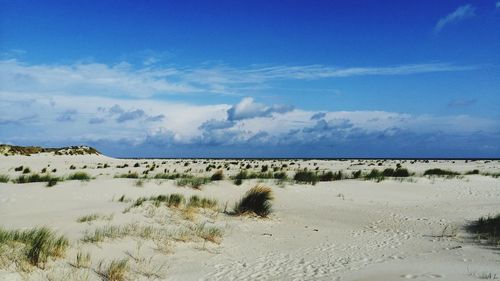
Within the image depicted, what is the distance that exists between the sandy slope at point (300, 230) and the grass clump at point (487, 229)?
1.13 feet

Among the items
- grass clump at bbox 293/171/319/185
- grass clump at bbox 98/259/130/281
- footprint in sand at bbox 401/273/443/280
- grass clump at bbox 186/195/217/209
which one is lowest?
grass clump at bbox 98/259/130/281

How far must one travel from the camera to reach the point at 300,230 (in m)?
10.9

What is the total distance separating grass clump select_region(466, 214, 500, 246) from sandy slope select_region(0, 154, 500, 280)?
0.35 metres

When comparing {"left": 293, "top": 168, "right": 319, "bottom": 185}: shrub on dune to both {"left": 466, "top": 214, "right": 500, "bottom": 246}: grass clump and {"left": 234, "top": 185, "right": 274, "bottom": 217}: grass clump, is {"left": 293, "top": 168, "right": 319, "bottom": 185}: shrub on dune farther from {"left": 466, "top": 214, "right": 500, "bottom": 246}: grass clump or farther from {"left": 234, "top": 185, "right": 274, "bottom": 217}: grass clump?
{"left": 466, "top": 214, "right": 500, "bottom": 246}: grass clump

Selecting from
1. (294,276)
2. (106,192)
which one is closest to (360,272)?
(294,276)

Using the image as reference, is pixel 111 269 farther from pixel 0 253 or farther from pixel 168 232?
pixel 168 232

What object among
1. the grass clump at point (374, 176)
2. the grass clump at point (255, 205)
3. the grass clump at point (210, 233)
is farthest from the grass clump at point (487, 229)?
the grass clump at point (374, 176)

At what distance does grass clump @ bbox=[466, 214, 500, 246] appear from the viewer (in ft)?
30.1

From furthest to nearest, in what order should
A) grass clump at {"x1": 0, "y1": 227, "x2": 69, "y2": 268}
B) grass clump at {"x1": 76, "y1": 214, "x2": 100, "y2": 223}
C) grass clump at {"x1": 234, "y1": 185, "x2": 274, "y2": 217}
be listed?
1. grass clump at {"x1": 234, "y1": 185, "x2": 274, "y2": 217}
2. grass clump at {"x1": 76, "y1": 214, "x2": 100, "y2": 223}
3. grass clump at {"x1": 0, "y1": 227, "x2": 69, "y2": 268}

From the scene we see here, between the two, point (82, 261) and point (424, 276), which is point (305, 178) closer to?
point (424, 276)

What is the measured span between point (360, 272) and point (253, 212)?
5.79 m

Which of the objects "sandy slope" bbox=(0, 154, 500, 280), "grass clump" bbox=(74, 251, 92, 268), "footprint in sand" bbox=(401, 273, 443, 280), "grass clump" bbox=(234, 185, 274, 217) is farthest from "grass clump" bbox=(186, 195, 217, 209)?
"footprint in sand" bbox=(401, 273, 443, 280)

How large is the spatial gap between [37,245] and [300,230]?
20.4ft

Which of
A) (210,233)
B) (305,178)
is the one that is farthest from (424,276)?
(305,178)
